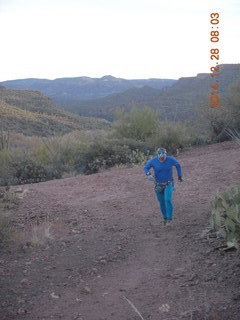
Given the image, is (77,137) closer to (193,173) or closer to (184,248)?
(193,173)

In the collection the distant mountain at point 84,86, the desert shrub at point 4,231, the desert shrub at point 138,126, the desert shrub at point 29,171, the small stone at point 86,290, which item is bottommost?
the desert shrub at point 29,171

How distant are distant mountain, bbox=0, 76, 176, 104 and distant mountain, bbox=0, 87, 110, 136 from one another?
6018 centimetres

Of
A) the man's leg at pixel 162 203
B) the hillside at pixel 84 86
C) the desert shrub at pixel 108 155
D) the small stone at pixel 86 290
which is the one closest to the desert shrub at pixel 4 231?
the small stone at pixel 86 290

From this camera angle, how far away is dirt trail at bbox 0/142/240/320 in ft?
16.6

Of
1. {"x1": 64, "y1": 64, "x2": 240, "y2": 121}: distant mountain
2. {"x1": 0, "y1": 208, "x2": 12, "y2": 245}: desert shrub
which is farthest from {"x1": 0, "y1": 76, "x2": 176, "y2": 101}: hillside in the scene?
{"x1": 0, "y1": 208, "x2": 12, "y2": 245}: desert shrub

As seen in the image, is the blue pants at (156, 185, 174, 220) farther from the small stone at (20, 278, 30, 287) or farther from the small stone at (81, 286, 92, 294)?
the small stone at (20, 278, 30, 287)

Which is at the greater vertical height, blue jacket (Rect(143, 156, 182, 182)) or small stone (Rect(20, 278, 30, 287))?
blue jacket (Rect(143, 156, 182, 182))

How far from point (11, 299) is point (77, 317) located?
1.09 metres

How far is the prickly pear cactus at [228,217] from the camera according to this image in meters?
6.28

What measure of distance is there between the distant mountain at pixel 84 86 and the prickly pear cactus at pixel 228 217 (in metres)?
112

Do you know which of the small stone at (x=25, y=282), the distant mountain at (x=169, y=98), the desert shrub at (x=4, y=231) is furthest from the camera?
the distant mountain at (x=169, y=98)

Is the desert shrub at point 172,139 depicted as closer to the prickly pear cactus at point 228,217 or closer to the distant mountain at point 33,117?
the prickly pear cactus at point 228,217

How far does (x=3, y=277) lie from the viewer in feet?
20.6

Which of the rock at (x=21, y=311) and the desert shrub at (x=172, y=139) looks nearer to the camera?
the rock at (x=21, y=311)
